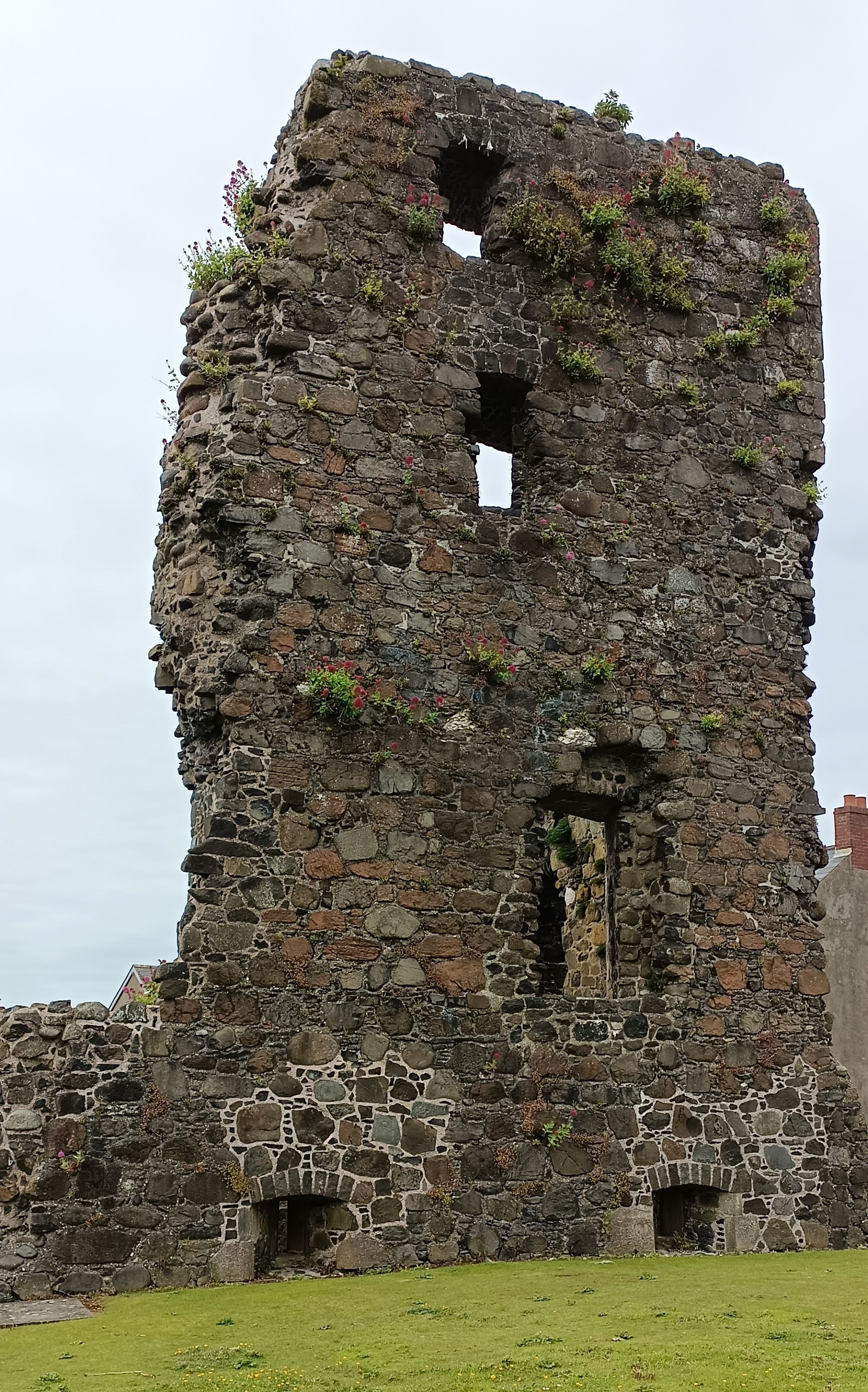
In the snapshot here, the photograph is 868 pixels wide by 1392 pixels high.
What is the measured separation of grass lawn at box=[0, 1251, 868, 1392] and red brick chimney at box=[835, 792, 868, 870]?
11733 mm

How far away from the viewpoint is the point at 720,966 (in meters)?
11.0

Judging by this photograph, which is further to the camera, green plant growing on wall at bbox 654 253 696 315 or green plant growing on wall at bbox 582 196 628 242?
green plant growing on wall at bbox 654 253 696 315

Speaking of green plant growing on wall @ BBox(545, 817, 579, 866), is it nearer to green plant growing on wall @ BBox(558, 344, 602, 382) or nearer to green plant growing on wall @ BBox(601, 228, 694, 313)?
green plant growing on wall @ BBox(558, 344, 602, 382)

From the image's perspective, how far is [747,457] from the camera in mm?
12180

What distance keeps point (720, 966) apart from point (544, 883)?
304 centimetres

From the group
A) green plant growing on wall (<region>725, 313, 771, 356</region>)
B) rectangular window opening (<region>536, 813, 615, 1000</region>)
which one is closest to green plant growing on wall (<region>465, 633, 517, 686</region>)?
rectangular window opening (<region>536, 813, 615, 1000</region>)

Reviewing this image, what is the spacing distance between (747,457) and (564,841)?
425 centimetres

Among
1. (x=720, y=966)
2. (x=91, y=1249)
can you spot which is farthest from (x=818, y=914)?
(x=91, y=1249)

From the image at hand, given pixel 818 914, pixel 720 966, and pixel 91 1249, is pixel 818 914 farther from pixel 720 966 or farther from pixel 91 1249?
pixel 91 1249

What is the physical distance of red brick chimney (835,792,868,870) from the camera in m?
20.4

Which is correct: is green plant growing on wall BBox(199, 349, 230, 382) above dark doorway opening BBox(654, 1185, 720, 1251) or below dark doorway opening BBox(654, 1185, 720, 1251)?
above

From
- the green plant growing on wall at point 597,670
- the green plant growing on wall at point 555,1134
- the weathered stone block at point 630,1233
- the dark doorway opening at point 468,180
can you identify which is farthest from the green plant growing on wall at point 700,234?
the weathered stone block at point 630,1233

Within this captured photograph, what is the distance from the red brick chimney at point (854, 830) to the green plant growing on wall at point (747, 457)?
32.1 feet

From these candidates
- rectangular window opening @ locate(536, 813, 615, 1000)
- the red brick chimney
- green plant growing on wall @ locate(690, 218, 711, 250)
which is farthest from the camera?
the red brick chimney
